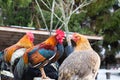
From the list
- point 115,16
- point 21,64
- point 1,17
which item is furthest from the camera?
point 1,17

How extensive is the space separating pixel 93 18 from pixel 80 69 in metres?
9.25

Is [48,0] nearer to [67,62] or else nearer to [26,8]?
[26,8]

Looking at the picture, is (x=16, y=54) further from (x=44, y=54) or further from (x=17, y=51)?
(x=44, y=54)

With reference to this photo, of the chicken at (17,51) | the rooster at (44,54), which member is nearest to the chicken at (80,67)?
the rooster at (44,54)

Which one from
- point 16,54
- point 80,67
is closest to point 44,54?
point 80,67

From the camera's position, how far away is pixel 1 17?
1435 centimetres

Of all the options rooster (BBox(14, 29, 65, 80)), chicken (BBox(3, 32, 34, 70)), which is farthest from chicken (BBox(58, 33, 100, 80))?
chicken (BBox(3, 32, 34, 70))

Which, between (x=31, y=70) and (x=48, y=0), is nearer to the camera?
(x=31, y=70)

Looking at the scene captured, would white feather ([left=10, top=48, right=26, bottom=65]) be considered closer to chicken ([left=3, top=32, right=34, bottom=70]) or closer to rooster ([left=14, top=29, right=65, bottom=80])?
chicken ([left=3, top=32, right=34, bottom=70])

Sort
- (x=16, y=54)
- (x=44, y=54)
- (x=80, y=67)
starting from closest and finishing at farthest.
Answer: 1. (x=80, y=67)
2. (x=44, y=54)
3. (x=16, y=54)

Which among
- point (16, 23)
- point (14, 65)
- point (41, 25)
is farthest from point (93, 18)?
point (14, 65)

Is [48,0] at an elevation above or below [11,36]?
above

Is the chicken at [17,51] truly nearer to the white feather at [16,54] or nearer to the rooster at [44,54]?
the white feather at [16,54]

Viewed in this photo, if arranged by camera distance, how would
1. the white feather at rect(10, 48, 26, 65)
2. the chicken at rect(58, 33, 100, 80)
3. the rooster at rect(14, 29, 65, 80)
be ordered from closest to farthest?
the chicken at rect(58, 33, 100, 80), the rooster at rect(14, 29, 65, 80), the white feather at rect(10, 48, 26, 65)
